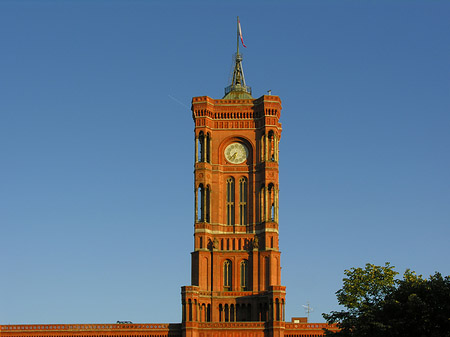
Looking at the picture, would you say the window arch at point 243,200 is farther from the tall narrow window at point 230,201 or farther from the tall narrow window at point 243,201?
the tall narrow window at point 230,201

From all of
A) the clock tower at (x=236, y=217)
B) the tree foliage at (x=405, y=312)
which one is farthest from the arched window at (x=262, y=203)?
the tree foliage at (x=405, y=312)

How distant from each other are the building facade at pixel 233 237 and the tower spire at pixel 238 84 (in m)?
0.35

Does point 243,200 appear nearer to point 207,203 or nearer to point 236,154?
point 207,203

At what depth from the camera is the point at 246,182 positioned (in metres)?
137

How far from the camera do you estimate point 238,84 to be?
491 ft

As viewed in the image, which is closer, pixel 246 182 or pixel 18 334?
pixel 18 334

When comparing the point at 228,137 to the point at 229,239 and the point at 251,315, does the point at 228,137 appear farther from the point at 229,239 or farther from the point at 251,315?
the point at 251,315

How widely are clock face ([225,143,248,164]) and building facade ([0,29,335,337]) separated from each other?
15 centimetres

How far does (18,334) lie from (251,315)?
32.2 m

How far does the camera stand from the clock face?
138 m

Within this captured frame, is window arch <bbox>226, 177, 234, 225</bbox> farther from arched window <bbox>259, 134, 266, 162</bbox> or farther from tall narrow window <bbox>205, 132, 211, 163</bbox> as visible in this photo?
arched window <bbox>259, 134, 266, 162</bbox>

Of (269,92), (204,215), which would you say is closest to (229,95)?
(269,92)

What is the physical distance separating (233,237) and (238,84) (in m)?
28.1

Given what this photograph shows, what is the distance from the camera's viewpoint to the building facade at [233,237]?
127 meters
